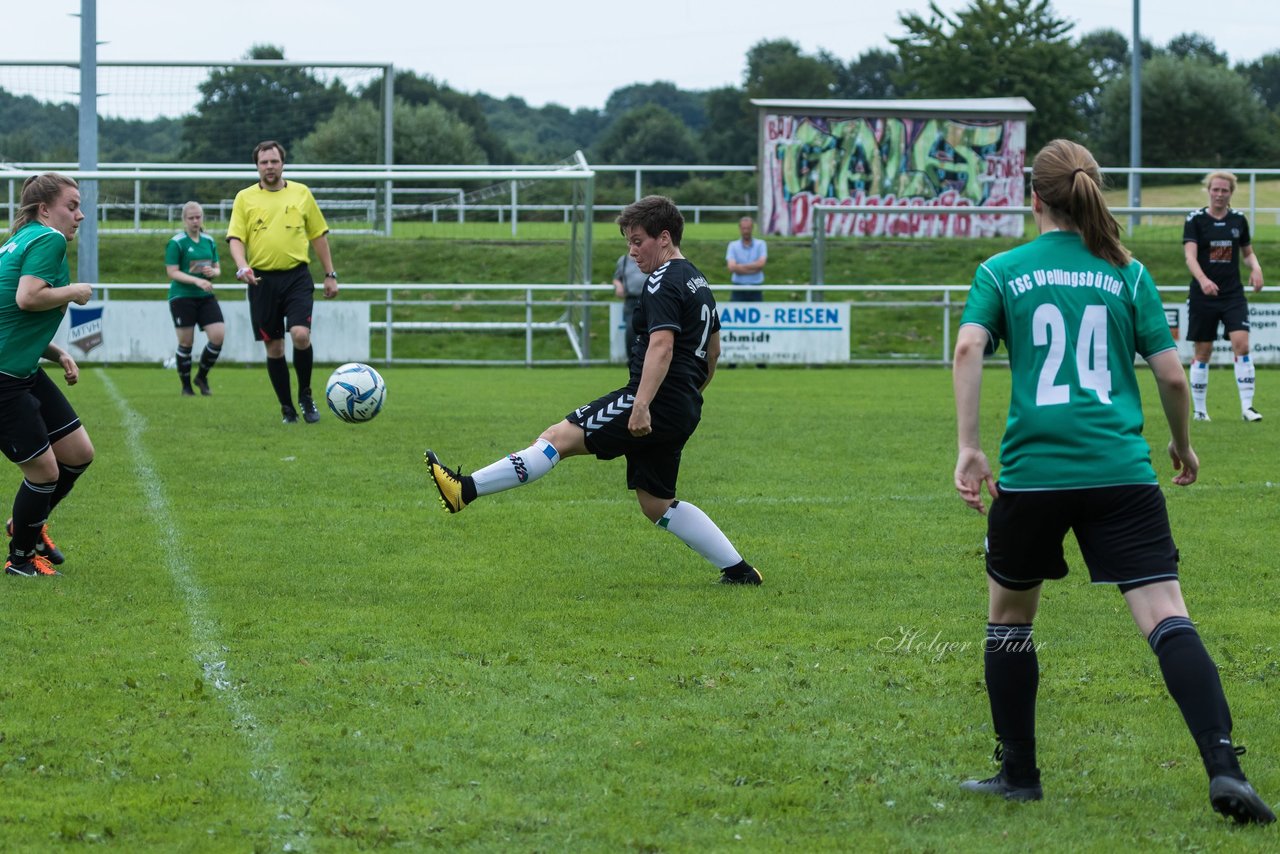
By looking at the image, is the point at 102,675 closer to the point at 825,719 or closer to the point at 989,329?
the point at 825,719

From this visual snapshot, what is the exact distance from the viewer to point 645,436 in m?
6.41

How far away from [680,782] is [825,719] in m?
0.75

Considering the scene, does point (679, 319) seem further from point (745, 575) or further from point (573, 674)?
point (573, 674)

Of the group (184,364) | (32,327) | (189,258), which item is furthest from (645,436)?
(184,364)

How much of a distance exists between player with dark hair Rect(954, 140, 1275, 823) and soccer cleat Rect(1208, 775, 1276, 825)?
0.10m

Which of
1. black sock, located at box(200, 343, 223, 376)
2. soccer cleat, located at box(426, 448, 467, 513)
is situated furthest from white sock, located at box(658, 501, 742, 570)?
black sock, located at box(200, 343, 223, 376)

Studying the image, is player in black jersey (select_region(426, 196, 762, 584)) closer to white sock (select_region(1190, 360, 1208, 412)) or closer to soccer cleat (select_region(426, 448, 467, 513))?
soccer cleat (select_region(426, 448, 467, 513))

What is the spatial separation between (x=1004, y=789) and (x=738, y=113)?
3068 inches

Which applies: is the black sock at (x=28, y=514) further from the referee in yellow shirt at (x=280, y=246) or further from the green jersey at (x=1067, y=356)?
the referee in yellow shirt at (x=280, y=246)

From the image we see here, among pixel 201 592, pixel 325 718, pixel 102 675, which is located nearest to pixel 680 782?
pixel 325 718

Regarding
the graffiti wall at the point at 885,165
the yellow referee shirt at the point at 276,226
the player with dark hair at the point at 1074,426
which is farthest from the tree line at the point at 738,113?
the player with dark hair at the point at 1074,426

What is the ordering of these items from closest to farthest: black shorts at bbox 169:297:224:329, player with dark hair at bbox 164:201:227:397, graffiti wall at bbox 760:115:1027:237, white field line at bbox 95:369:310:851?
1. white field line at bbox 95:369:310:851
2. player with dark hair at bbox 164:201:227:397
3. black shorts at bbox 169:297:224:329
4. graffiti wall at bbox 760:115:1027:237

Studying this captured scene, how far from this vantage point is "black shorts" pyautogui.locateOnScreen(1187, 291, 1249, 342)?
41.6 ft

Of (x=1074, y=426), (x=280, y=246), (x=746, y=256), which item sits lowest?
(x=1074, y=426)
